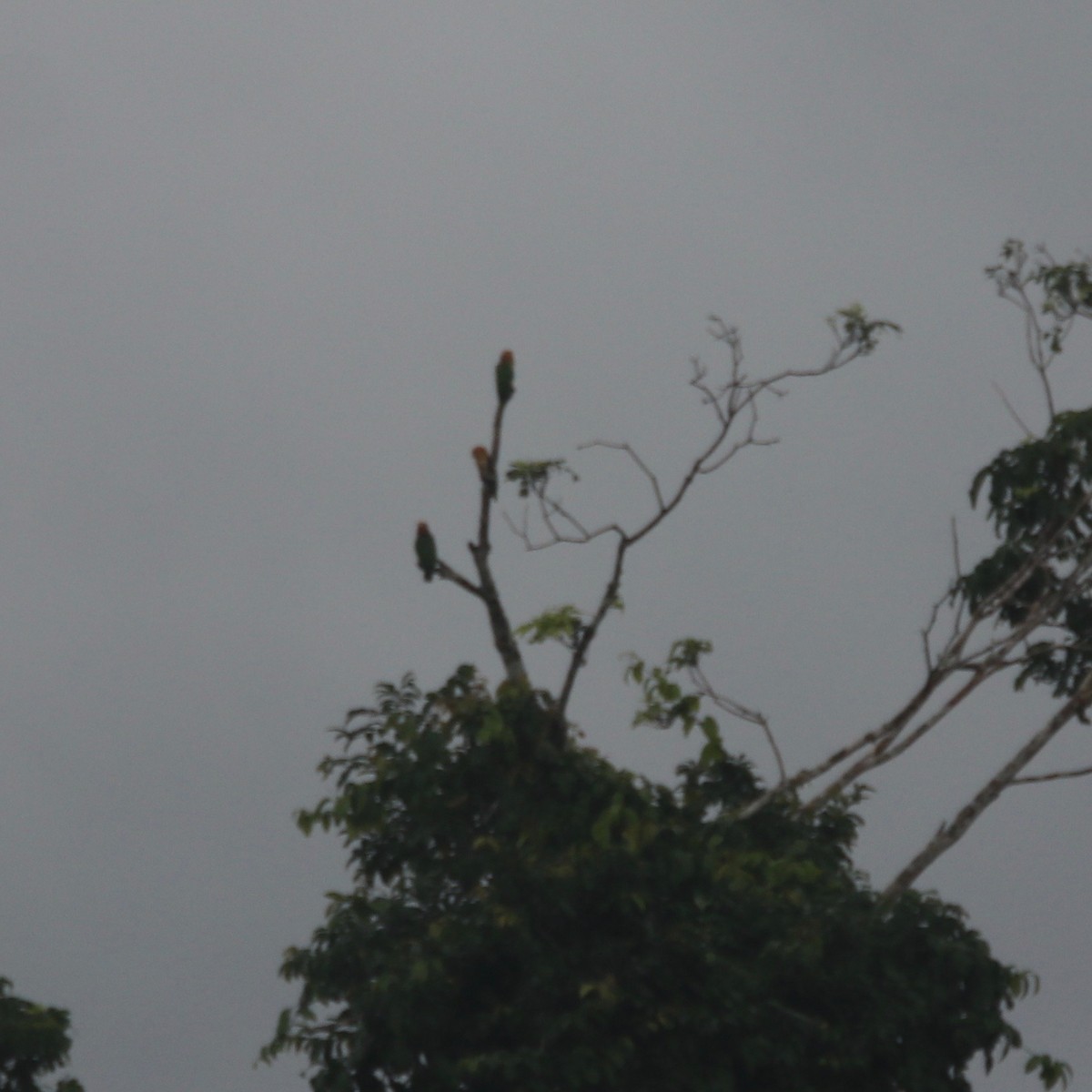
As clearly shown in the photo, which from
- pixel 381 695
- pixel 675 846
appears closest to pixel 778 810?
pixel 675 846

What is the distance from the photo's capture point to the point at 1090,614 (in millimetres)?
16531

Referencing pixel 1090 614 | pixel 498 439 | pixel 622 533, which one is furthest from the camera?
pixel 1090 614

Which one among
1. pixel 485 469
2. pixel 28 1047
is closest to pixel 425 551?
pixel 485 469

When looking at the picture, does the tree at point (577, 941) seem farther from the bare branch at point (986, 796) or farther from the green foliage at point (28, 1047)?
the green foliage at point (28, 1047)

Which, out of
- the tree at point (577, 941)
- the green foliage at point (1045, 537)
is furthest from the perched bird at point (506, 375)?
the green foliage at point (1045, 537)

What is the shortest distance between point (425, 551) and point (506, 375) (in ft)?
4.13

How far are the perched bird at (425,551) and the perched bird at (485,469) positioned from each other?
0.51 metres

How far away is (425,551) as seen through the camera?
12633mm

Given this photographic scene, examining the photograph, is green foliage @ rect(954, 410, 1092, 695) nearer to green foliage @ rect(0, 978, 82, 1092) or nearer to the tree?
the tree

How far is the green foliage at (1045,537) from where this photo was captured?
53.3 feet

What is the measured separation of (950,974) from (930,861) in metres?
1.57

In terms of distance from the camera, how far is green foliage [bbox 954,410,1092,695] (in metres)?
16.2

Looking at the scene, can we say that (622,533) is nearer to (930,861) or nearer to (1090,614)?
(930,861)

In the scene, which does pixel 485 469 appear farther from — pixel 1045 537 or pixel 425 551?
pixel 1045 537
